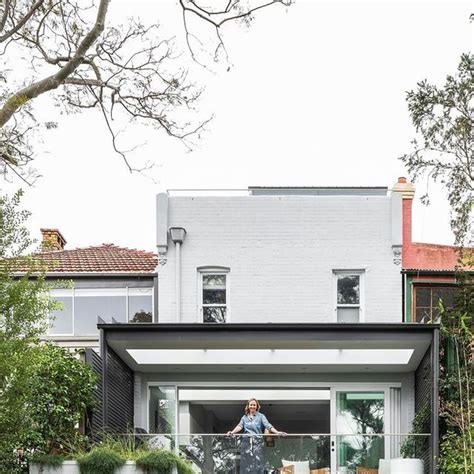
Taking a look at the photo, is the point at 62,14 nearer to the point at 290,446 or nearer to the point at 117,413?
the point at 117,413

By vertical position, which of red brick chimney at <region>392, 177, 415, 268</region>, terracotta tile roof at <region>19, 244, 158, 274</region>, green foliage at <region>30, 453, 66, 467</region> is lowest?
green foliage at <region>30, 453, 66, 467</region>

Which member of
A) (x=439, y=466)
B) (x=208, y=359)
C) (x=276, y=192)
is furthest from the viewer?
(x=276, y=192)

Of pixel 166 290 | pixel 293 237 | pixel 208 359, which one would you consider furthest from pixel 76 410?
pixel 293 237

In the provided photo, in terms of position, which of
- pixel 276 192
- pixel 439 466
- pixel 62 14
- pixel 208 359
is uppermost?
pixel 62 14

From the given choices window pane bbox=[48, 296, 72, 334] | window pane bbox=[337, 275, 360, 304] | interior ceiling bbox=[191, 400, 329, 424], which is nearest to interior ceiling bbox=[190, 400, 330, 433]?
interior ceiling bbox=[191, 400, 329, 424]

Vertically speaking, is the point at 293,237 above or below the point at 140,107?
below

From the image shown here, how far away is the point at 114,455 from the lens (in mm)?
19812

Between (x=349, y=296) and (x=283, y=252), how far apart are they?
1.73 meters

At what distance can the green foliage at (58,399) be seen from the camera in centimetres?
2052

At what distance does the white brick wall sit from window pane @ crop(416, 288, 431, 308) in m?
0.78

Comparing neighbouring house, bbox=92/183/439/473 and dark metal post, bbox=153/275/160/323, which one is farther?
dark metal post, bbox=153/275/160/323

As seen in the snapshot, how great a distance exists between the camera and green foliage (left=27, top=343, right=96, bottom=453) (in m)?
20.5

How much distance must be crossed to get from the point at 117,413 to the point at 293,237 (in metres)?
6.18

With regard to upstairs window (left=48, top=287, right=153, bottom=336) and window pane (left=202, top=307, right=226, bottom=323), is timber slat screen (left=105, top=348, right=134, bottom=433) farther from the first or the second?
upstairs window (left=48, top=287, right=153, bottom=336)
